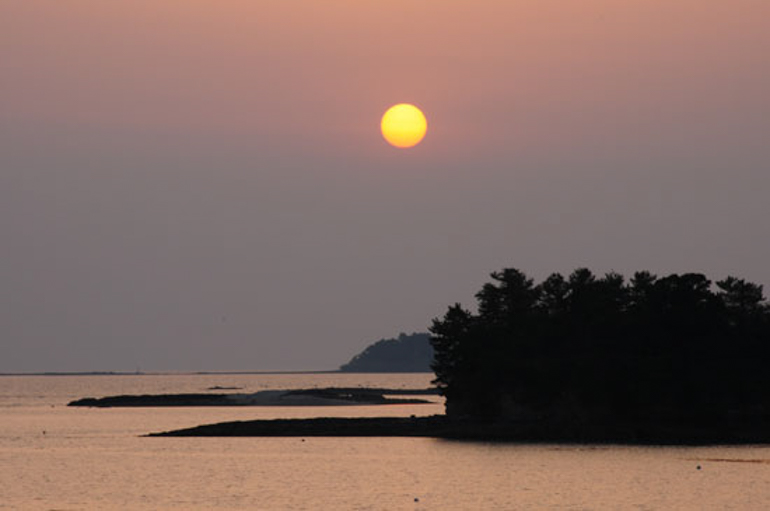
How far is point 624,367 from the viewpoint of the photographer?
5915 inches

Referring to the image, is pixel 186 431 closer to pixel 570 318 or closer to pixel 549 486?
pixel 570 318

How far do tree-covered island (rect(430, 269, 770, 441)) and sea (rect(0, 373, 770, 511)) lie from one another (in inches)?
400

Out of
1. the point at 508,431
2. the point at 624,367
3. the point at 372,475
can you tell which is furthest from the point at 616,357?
the point at 372,475

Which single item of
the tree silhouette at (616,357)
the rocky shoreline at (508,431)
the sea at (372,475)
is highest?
the tree silhouette at (616,357)

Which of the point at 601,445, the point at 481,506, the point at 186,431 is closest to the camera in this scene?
the point at 481,506

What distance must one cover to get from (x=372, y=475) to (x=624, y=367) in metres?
46.2

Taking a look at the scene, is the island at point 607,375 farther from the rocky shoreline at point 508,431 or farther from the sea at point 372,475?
the sea at point 372,475

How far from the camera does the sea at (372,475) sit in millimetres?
93562

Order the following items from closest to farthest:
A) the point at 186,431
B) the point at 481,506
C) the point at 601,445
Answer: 1. the point at 481,506
2. the point at 601,445
3. the point at 186,431

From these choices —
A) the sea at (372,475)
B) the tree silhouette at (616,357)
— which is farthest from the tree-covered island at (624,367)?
the sea at (372,475)

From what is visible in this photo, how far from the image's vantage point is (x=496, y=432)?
15250 cm

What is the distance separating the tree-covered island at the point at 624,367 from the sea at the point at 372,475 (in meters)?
10.2

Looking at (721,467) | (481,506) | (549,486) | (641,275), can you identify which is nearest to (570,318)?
(641,275)

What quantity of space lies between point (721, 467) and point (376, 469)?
91.4ft
